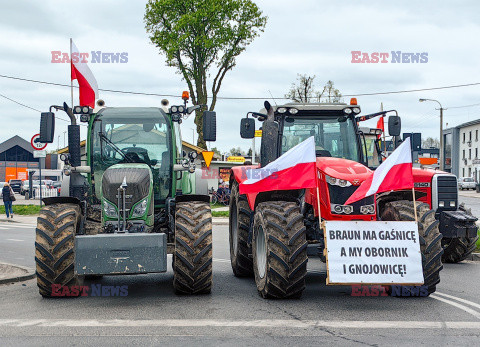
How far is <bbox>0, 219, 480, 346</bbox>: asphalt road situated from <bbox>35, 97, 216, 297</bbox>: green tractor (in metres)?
0.48

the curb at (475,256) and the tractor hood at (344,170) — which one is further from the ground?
the tractor hood at (344,170)

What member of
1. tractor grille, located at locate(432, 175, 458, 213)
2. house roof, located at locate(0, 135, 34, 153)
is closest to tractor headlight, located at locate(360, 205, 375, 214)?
tractor grille, located at locate(432, 175, 458, 213)

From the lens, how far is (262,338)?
6.57m

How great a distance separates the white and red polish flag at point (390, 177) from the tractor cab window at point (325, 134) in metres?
1.63

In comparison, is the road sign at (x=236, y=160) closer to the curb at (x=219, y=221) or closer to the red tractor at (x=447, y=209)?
the curb at (x=219, y=221)

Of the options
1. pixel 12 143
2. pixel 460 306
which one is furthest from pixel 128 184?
pixel 12 143

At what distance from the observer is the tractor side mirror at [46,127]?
9438mm

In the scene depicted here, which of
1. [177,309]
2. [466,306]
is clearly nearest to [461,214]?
[466,306]

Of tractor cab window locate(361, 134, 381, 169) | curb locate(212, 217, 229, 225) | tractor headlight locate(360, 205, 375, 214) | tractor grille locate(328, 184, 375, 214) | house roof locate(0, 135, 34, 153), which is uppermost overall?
house roof locate(0, 135, 34, 153)

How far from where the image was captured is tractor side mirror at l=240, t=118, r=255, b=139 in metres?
10.4

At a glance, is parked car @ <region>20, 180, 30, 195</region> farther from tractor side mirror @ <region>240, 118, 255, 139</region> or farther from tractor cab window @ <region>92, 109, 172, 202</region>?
tractor side mirror @ <region>240, 118, 255, 139</region>

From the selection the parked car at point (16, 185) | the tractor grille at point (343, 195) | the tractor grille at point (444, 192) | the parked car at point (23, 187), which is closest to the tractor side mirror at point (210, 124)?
the tractor grille at point (343, 195)

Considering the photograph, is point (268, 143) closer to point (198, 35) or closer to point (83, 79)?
point (83, 79)

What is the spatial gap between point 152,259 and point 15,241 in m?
12.3
